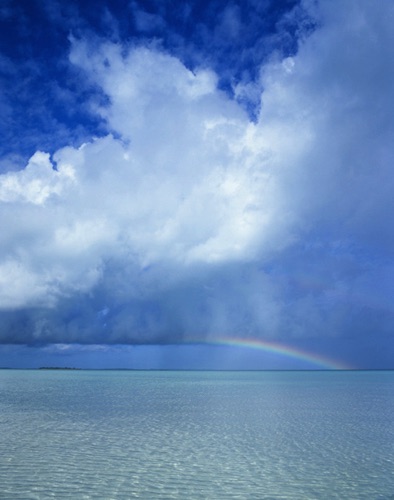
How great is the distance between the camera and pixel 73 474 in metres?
19.7

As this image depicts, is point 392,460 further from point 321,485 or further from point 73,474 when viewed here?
point 73,474

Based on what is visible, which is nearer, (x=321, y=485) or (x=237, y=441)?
(x=321, y=485)

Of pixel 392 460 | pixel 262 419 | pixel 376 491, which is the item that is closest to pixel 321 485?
pixel 376 491

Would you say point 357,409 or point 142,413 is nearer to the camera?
point 142,413

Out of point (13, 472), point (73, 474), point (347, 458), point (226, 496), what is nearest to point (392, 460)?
point (347, 458)

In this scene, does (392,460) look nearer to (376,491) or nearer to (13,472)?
(376,491)

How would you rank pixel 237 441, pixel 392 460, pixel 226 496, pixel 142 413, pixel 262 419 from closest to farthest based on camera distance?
1. pixel 226 496
2. pixel 392 460
3. pixel 237 441
4. pixel 262 419
5. pixel 142 413

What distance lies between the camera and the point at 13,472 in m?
19.7

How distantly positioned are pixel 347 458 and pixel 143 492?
41.7ft

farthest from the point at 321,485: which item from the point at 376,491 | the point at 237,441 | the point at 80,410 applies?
the point at 80,410


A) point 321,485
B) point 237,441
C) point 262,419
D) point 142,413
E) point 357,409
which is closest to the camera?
point 321,485

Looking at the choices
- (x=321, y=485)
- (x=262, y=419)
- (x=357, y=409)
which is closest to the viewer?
(x=321, y=485)

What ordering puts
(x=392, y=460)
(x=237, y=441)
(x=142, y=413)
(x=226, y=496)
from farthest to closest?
(x=142, y=413)
(x=237, y=441)
(x=392, y=460)
(x=226, y=496)

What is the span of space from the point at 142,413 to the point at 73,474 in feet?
79.8
